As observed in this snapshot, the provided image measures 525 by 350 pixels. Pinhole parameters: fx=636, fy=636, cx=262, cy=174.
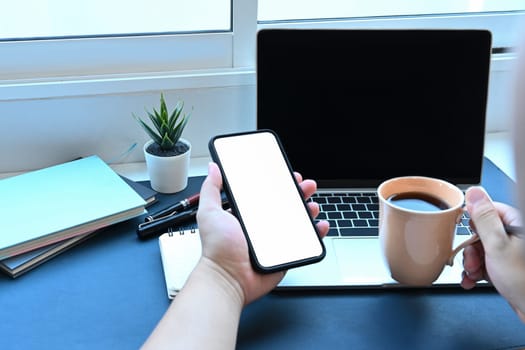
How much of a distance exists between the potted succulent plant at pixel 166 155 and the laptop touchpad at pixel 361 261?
0.26 m

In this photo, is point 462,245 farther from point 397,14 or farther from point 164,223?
point 397,14

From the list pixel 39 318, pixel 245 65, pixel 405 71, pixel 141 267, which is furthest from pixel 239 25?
pixel 39 318

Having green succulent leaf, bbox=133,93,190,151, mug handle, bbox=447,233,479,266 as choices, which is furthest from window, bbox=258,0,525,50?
mug handle, bbox=447,233,479,266

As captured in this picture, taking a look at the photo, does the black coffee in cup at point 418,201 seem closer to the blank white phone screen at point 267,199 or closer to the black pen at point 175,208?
the blank white phone screen at point 267,199

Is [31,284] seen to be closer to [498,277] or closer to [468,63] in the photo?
[498,277]

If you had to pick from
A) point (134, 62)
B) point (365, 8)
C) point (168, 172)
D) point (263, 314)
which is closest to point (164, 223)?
point (168, 172)

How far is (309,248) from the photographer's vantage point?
0.74 meters

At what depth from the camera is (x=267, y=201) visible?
0.77m

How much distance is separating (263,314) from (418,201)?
0.23m

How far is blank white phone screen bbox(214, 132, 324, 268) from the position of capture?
731 millimetres

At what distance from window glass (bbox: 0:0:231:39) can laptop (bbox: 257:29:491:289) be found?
0.75 ft

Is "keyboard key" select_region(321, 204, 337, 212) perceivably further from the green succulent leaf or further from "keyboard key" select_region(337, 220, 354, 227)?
the green succulent leaf

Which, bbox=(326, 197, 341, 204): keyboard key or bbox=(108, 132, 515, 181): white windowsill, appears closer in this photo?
bbox=(326, 197, 341, 204): keyboard key

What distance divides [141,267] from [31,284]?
13 cm
